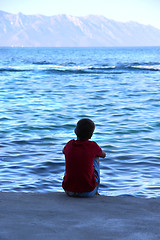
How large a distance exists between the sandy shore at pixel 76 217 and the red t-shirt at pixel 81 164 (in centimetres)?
18

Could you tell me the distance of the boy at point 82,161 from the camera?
483cm

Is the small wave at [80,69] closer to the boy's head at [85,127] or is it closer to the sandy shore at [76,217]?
the boy's head at [85,127]

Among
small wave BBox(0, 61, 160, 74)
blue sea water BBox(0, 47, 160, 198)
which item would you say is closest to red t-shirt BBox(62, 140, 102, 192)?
blue sea water BBox(0, 47, 160, 198)

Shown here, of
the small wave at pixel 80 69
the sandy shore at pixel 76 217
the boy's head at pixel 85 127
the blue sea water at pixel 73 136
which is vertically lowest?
the blue sea water at pixel 73 136

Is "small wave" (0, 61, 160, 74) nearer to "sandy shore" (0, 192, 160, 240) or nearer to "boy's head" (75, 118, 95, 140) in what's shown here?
"boy's head" (75, 118, 95, 140)

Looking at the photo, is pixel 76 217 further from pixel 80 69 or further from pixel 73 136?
pixel 80 69

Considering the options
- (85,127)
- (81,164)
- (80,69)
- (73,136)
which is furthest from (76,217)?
(80,69)

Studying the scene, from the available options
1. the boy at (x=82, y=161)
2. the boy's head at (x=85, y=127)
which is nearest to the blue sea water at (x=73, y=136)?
the boy at (x=82, y=161)

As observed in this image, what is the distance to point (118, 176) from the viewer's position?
24.2 feet

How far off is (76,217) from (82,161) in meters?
0.91

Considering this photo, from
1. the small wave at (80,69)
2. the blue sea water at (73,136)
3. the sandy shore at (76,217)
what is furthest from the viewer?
the small wave at (80,69)

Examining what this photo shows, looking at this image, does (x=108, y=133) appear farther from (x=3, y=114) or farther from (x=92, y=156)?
(x=92, y=156)

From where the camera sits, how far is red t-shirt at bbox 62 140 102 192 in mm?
4844

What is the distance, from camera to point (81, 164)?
4.84 meters
